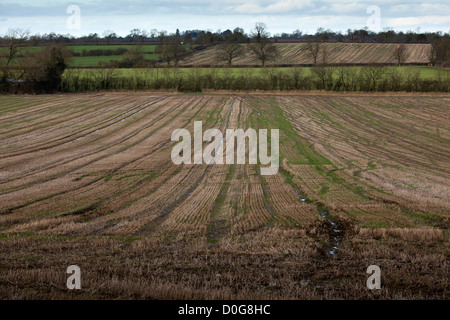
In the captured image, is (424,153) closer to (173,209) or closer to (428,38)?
(173,209)

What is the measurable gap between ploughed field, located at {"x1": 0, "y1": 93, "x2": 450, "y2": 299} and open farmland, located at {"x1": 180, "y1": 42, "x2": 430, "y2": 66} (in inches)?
2000

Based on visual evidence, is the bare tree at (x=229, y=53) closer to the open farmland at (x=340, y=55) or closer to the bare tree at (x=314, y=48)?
the open farmland at (x=340, y=55)

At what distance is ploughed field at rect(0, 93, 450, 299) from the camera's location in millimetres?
8672

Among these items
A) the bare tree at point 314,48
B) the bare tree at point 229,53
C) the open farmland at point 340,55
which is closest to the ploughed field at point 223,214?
the bare tree at point 229,53

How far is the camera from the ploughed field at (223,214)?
8672mm

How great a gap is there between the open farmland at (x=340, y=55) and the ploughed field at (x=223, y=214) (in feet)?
167

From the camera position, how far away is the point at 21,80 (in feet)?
193

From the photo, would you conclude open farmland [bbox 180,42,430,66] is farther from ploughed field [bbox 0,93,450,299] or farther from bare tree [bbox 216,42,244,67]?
ploughed field [bbox 0,93,450,299]

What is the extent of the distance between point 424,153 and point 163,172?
59.6 ft

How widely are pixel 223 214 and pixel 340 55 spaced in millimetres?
83956

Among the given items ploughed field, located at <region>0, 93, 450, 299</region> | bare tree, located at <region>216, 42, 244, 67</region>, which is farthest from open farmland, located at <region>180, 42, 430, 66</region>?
ploughed field, located at <region>0, 93, 450, 299</region>

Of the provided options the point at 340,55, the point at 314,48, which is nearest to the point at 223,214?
the point at 314,48
